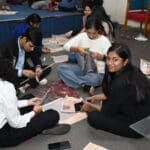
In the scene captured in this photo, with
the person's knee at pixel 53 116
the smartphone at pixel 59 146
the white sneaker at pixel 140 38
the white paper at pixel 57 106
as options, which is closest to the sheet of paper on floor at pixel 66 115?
the white paper at pixel 57 106

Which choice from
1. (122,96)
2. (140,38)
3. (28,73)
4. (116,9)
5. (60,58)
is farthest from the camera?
(116,9)

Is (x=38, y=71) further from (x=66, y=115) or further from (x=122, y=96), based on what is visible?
(x=122, y=96)

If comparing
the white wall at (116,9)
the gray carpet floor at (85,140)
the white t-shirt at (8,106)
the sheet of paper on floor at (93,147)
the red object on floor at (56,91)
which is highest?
the white wall at (116,9)

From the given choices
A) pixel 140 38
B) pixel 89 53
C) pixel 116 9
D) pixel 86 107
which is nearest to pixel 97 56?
pixel 89 53

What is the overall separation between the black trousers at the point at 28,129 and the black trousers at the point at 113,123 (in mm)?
292

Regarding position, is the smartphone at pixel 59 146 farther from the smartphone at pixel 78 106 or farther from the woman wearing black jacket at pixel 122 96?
the smartphone at pixel 78 106

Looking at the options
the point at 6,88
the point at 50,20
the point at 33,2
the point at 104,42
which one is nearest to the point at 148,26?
the point at 50,20

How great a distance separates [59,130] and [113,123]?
0.40m

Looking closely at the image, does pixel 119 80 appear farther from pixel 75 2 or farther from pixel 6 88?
pixel 75 2

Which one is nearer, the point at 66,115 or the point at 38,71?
the point at 66,115

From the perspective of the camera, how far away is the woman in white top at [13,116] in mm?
1686

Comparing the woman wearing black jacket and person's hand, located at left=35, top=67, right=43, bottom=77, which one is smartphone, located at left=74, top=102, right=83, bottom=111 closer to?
the woman wearing black jacket

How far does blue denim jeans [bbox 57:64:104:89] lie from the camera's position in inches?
109

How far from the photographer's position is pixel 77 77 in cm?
283
